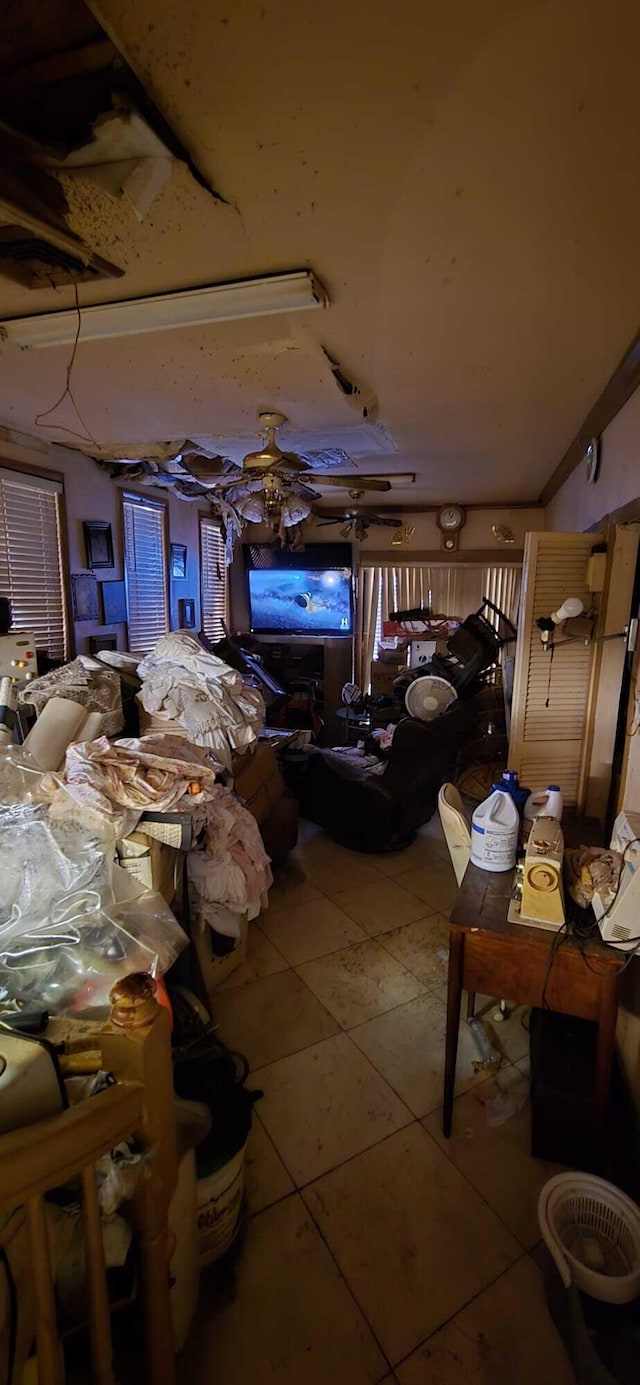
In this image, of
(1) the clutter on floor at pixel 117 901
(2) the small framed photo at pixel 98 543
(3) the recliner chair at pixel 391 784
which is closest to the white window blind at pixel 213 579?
(2) the small framed photo at pixel 98 543

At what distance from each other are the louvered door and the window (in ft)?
8.25

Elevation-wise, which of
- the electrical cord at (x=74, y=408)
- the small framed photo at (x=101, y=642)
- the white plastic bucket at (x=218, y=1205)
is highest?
the electrical cord at (x=74, y=408)

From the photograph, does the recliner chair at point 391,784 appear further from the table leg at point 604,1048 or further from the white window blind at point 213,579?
the white window blind at point 213,579

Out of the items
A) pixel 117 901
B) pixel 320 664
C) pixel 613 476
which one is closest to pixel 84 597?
pixel 117 901

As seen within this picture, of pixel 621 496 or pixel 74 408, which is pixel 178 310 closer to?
pixel 74 408

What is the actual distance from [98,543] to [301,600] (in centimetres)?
232

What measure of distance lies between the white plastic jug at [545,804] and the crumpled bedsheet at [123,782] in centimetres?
115

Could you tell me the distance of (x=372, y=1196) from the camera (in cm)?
142

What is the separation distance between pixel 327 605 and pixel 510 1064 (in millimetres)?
4246

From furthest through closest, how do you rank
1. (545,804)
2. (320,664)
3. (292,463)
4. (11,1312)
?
(320,664) < (292,463) < (545,804) < (11,1312)

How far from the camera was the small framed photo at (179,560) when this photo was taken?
443 cm

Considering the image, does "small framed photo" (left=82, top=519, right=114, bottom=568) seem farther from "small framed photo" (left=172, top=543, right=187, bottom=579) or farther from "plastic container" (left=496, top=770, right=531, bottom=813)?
"plastic container" (left=496, top=770, right=531, bottom=813)

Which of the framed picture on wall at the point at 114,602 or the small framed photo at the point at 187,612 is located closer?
the framed picture on wall at the point at 114,602

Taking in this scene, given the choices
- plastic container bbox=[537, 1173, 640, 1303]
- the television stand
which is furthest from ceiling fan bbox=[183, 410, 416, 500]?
plastic container bbox=[537, 1173, 640, 1303]
